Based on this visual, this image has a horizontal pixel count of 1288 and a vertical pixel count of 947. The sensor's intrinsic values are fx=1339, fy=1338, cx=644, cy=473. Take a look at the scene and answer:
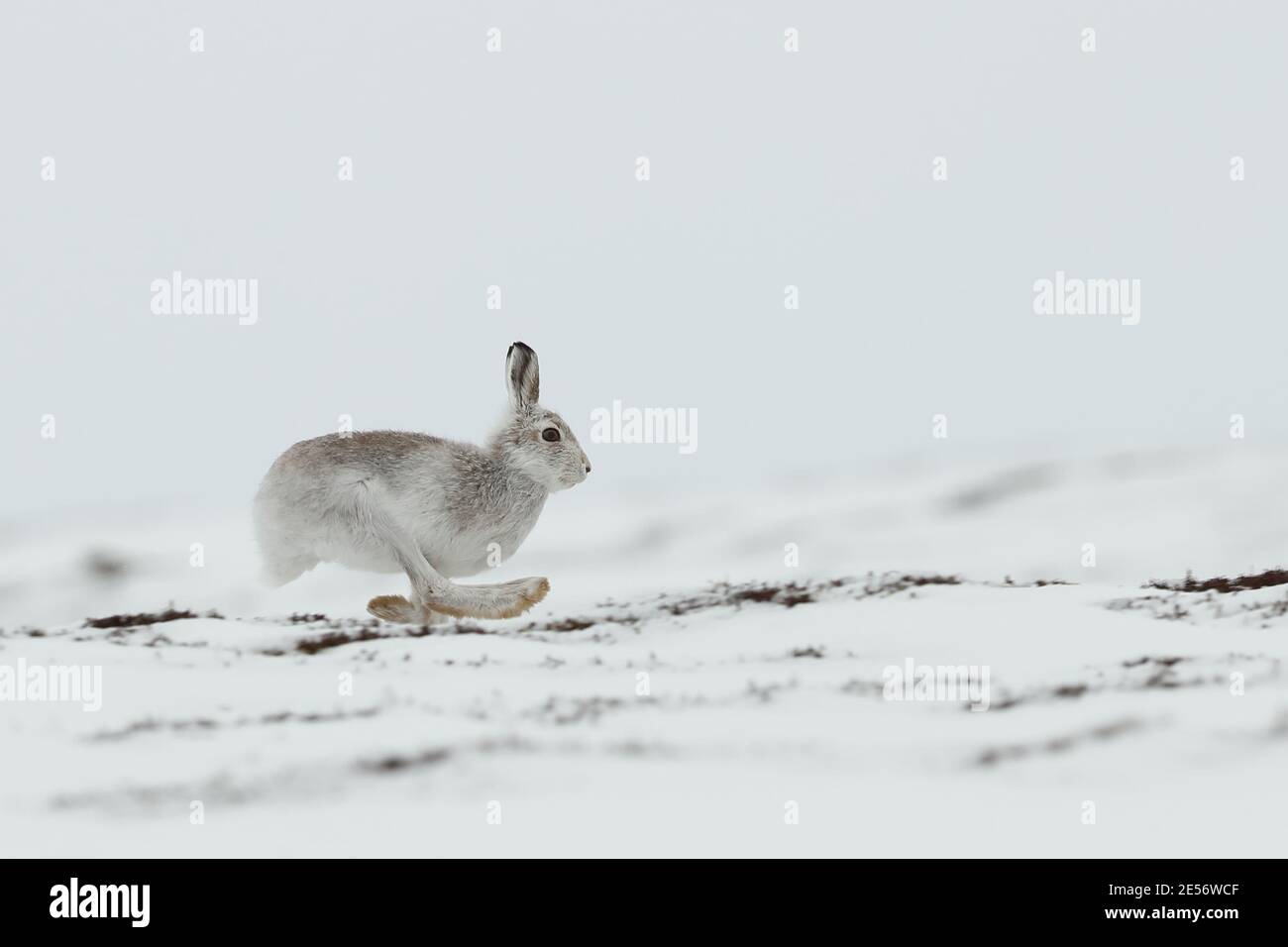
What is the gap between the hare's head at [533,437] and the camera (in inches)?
367

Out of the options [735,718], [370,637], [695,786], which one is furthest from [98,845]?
[370,637]

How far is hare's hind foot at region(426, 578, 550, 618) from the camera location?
29.0 feet

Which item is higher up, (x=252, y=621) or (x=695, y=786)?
(x=252, y=621)

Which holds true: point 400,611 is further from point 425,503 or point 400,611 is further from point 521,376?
point 521,376

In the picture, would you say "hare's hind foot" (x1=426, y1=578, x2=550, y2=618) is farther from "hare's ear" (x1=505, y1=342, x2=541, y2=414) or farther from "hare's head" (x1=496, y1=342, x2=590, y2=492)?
"hare's ear" (x1=505, y1=342, x2=541, y2=414)

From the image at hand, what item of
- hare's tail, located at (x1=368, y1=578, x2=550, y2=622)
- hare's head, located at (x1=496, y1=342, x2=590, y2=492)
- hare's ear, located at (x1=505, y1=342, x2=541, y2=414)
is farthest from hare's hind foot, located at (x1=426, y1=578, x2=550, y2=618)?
hare's ear, located at (x1=505, y1=342, x2=541, y2=414)

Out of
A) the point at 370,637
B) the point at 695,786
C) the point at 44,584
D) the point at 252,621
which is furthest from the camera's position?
the point at 44,584

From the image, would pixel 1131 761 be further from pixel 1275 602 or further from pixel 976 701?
pixel 1275 602

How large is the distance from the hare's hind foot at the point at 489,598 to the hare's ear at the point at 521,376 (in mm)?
1250

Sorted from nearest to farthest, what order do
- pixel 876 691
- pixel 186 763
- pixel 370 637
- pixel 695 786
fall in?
1. pixel 695 786
2. pixel 186 763
3. pixel 876 691
4. pixel 370 637

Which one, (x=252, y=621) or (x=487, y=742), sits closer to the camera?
(x=487, y=742)

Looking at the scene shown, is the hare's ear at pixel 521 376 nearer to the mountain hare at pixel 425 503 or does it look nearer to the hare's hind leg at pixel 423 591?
the mountain hare at pixel 425 503

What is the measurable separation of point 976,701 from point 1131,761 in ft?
3.18

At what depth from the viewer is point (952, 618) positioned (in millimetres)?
8078
